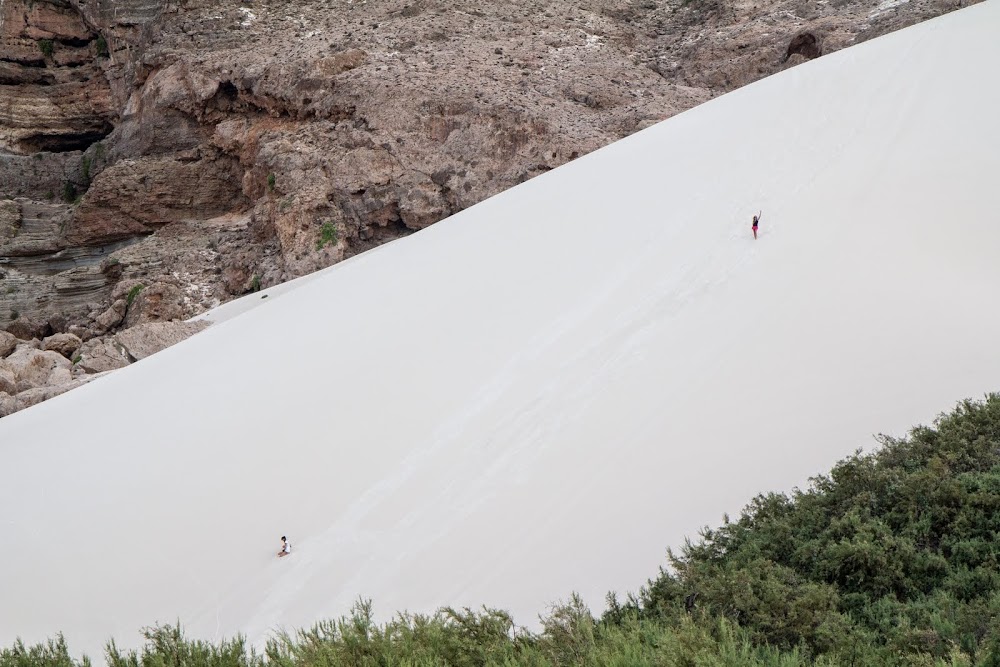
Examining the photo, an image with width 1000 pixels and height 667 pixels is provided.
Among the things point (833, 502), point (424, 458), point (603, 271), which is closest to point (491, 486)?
point (424, 458)

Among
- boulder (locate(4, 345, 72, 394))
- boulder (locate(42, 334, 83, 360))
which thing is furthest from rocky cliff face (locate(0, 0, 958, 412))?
boulder (locate(4, 345, 72, 394))

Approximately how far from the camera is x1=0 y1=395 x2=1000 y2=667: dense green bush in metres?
3.50

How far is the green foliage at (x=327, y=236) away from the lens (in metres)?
16.9

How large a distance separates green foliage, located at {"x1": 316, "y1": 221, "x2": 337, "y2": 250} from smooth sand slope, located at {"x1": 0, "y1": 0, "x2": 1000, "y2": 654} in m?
4.40

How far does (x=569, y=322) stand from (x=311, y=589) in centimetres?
429

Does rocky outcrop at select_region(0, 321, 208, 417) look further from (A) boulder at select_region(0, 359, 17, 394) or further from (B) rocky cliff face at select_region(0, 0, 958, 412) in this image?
(B) rocky cliff face at select_region(0, 0, 958, 412)

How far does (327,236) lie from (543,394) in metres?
10.4

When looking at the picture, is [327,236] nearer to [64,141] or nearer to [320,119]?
[320,119]

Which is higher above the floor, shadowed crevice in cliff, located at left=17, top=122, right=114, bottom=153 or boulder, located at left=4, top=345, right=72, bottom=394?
shadowed crevice in cliff, located at left=17, top=122, right=114, bottom=153

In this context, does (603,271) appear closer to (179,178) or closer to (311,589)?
(311,589)

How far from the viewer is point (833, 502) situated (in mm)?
4965

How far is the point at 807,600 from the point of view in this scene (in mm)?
3928

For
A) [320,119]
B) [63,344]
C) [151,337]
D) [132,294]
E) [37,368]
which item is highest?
[320,119]

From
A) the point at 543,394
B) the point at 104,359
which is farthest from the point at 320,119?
the point at 543,394
